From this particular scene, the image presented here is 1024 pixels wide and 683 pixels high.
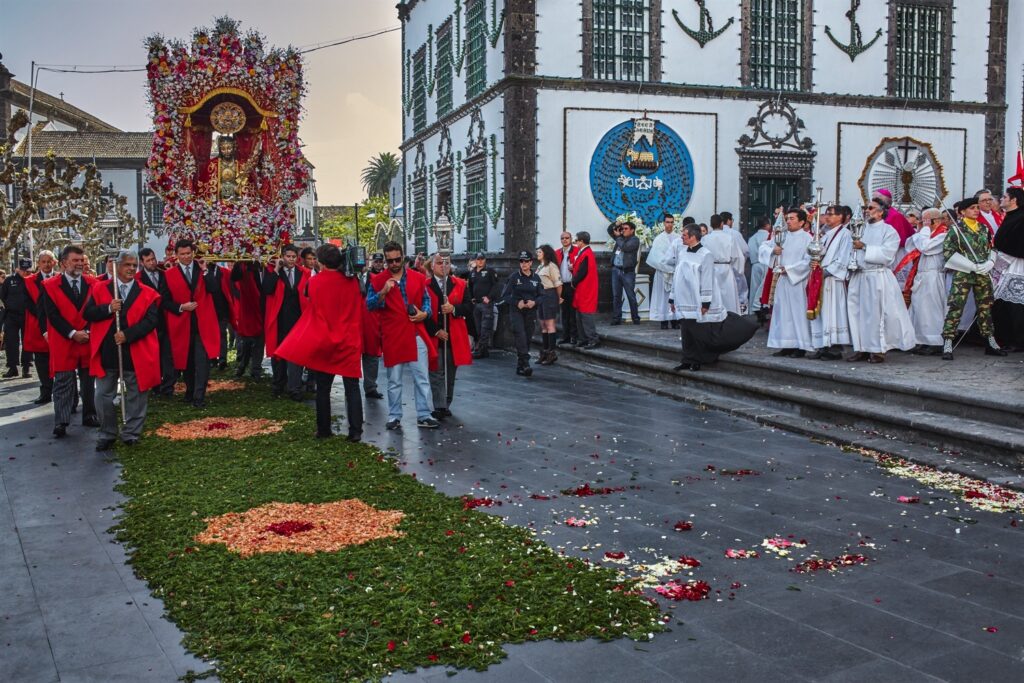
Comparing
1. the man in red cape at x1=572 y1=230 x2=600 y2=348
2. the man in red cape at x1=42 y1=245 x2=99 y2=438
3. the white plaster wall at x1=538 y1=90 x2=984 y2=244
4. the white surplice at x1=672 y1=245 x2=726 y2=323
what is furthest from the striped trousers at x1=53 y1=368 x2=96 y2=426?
the white plaster wall at x1=538 y1=90 x2=984 y2=244

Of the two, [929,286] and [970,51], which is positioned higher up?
[970,51]

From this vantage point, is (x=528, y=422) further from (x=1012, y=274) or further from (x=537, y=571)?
(x=1012, y=274)

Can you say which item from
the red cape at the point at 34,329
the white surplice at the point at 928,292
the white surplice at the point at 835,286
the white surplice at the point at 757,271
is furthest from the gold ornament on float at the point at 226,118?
the white surplice at the point at 928,292

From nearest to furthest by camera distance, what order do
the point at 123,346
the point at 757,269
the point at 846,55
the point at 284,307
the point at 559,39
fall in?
the point at 123,346
the point at 284,307
the point at 757,269
the point at 559,39
the point at 846,55

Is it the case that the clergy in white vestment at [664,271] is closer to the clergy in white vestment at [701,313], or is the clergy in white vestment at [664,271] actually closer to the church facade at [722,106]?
the church facade at [722,106]

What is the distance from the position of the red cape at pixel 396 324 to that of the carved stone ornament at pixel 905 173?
43.5ft

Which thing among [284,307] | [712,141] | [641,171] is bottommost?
[284,307]

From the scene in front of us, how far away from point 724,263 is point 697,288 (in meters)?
2.15

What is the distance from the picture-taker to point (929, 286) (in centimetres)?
1236

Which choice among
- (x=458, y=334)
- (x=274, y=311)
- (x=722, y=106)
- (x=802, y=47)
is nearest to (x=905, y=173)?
(x=802, y=47)

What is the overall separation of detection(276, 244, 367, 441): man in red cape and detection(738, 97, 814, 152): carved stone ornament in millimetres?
12483

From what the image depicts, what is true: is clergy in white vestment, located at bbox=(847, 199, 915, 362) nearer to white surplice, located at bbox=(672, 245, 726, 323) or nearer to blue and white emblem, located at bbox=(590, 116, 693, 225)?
white surplice, located at bbox=(672, 245, 726, 323)

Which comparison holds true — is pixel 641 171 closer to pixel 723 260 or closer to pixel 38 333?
pixel 723 260

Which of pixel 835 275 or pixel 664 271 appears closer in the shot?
pixel 835 275
